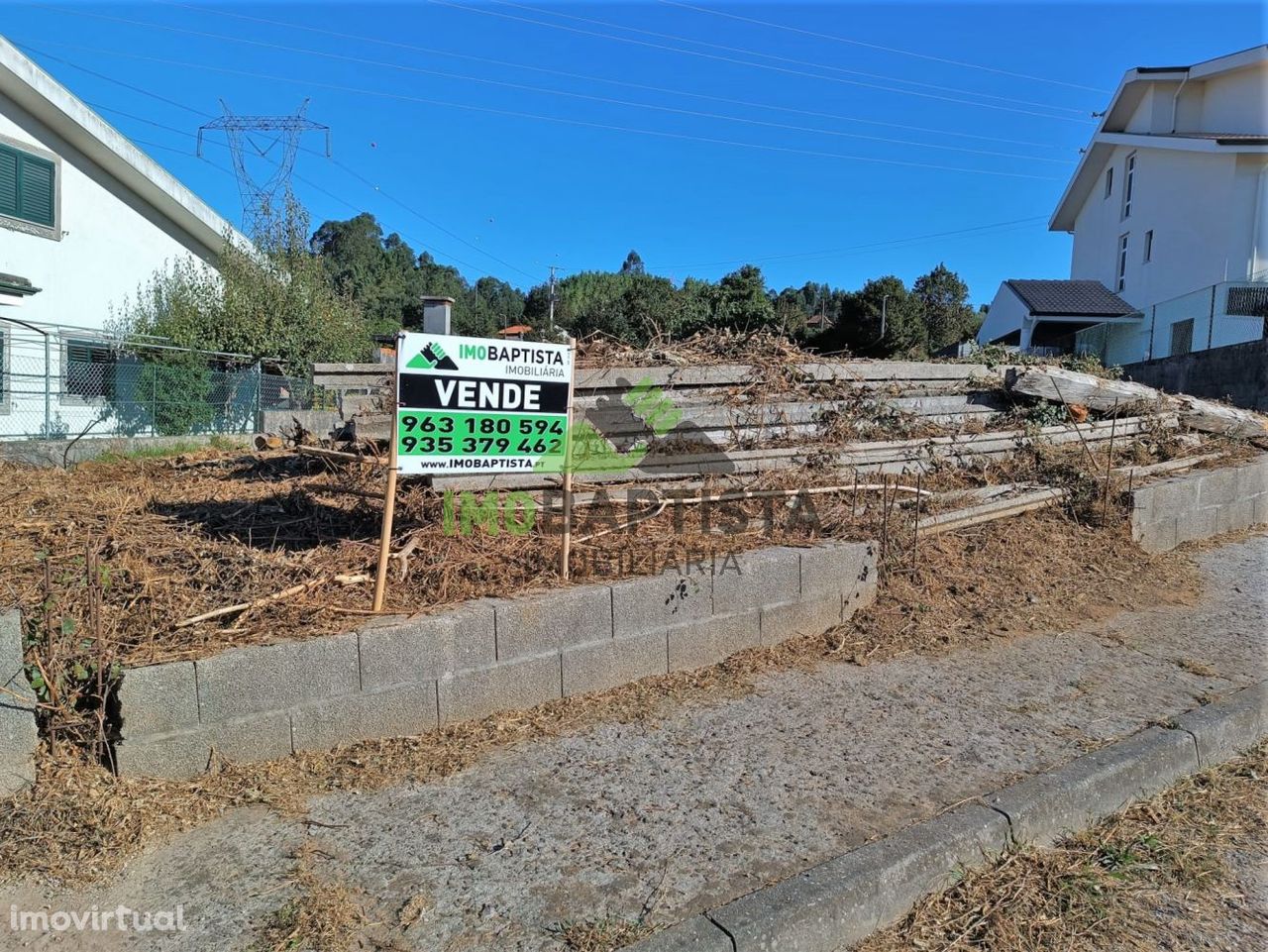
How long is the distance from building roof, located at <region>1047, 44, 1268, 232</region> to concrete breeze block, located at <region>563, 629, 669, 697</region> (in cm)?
2536

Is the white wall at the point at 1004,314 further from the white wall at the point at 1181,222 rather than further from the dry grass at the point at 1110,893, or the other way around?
the dry grass at the point at 1110,893

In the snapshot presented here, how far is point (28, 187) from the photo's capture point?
13.3m

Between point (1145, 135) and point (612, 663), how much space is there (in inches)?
1153

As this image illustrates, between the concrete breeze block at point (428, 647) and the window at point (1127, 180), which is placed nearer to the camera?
the concrete breeze block at point (428, 647)

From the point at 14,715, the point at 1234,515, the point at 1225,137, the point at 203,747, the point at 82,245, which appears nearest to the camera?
the point at 14,715

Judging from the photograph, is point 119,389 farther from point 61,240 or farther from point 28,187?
point 28,187

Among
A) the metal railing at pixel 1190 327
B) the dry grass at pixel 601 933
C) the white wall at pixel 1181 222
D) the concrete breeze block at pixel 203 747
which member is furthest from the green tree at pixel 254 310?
the white wall at pixel 1181 222

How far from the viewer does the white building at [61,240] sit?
494 inches

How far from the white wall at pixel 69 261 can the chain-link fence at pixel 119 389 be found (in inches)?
1.2

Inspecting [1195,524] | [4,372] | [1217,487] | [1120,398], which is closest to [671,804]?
[1195,524]

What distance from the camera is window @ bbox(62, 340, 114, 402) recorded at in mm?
13047

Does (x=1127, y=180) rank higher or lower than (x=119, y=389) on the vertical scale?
higher

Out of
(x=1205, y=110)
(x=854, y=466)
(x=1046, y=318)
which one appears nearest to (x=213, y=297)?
(x=854, y=466)

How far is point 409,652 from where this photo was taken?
3527 millimetres
